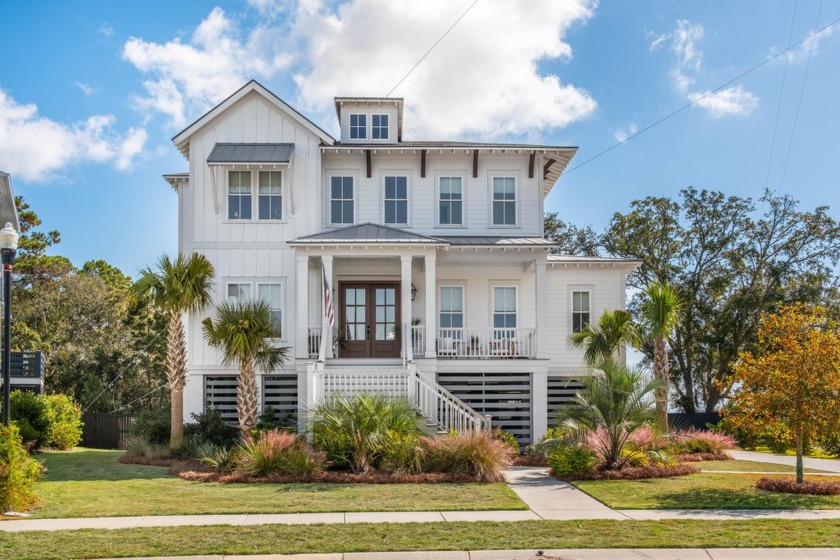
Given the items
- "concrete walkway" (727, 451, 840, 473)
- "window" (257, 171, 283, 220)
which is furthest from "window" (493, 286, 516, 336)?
"concrete walkway" (727, 451, 840, 473)

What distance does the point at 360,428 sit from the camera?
1680 cm

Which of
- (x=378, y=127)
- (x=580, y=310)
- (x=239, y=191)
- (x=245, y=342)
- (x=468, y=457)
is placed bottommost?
(x=468, y=457)

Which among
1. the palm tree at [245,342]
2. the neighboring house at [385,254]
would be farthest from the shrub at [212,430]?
the neighboring house at [385,254]

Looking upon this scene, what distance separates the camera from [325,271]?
71.1 feet

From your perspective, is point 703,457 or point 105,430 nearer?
point 703,457

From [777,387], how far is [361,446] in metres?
8.10

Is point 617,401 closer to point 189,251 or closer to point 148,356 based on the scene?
point 189,251

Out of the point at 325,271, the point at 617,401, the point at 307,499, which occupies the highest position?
the point at 325,271

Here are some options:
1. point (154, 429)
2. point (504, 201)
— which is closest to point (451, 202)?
point (504, 201)

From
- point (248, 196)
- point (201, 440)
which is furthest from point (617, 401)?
point (248, 196)

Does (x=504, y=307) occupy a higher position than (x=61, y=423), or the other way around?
(x=504, y=307)

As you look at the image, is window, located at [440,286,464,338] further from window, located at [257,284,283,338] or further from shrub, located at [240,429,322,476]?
shrub, located at [240,429,322,476]

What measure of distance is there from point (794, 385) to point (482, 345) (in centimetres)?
962

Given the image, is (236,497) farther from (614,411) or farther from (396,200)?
→ (396,200)
